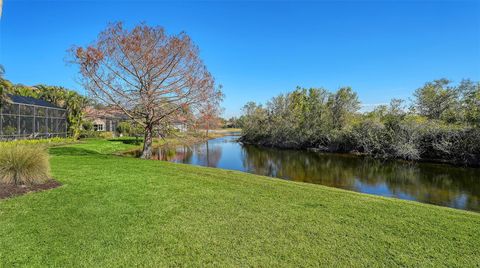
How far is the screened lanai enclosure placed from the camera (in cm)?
2008

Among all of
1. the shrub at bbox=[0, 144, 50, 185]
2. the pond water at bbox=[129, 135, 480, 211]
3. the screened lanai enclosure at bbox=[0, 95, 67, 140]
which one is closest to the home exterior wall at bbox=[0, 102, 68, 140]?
the screened lanai enclosure at bbox=[0, 95, 67, 140]

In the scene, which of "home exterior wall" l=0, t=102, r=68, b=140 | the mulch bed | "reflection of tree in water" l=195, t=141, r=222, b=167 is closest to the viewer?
the mulch bed

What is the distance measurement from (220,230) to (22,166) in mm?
5291

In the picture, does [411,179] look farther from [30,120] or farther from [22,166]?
[30,120]

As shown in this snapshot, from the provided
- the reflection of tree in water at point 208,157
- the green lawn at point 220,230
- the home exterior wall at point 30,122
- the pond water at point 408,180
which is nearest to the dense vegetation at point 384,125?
the pond water at point 408,180

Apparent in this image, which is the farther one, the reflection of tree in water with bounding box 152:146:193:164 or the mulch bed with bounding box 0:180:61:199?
the reflection of tree in water with bounding box 152:146:193:164

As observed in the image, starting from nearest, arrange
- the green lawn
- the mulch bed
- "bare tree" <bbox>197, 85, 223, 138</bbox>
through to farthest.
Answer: the green lawn < the mulch bed < "bare tree" <bbox>197, 85, 223, 138</bbox>

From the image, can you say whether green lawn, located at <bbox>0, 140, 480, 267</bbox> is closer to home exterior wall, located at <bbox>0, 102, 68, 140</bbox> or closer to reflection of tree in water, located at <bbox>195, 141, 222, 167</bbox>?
reflection of tree in water, located at <bbox>195, 141, 222, 167</bbox>

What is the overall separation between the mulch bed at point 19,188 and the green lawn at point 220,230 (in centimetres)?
36

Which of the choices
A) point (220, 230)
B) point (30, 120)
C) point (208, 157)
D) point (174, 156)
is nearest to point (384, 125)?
point (208, 157)

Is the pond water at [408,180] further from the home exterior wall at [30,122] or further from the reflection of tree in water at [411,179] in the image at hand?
the home exterior wall at [30,122]

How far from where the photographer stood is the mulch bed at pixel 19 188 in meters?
5.56

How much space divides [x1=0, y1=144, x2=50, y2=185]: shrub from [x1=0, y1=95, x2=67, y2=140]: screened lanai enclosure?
48.8ft

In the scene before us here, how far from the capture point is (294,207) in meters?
5.60
